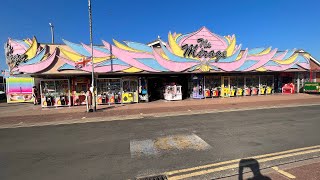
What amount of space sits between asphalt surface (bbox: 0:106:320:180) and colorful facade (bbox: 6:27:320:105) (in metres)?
7.75

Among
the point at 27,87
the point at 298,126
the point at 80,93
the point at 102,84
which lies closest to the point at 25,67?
the point at 80,93

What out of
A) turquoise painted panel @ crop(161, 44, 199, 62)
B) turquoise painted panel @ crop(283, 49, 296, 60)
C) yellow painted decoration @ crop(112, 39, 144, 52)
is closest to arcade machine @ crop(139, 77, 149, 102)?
yellow painted decoration @ crop(112, 39, 144, 52)

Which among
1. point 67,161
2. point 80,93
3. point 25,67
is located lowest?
point 67,161

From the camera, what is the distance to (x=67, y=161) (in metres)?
5.83

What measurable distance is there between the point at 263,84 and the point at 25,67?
2285 cm

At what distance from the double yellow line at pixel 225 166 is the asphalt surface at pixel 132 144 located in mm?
229

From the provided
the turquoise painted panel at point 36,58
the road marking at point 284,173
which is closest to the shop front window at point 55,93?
the turquoise painted panel at point 36,58

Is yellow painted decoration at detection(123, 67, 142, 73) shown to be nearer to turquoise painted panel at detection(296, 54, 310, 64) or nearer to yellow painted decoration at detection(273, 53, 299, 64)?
yellow painted decoration at detection(273, 53, 299, 64)

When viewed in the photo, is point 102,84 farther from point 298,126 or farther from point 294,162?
point 294,162

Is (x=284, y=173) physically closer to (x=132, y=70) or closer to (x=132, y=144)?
(x=132, y=144)

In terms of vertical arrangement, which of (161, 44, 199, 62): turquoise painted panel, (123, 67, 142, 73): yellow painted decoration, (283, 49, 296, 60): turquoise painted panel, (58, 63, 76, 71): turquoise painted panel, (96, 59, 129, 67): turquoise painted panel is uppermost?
(283, 49, 296, 60): turquoise painted panel

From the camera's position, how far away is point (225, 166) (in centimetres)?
518

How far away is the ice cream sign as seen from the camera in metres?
19.8

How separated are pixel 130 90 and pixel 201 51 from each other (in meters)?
7.30
